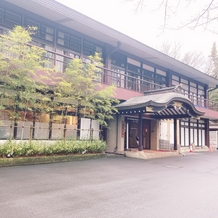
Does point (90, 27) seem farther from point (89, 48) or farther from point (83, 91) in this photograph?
point (83, 91)

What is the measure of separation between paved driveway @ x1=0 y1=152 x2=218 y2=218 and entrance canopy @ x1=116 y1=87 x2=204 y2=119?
13.8ft

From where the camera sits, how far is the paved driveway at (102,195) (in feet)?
11.4

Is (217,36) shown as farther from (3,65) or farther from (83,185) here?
(3,65)

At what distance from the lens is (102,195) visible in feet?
14.4

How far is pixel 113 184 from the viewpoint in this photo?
17.5ft

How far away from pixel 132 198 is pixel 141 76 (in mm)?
11725

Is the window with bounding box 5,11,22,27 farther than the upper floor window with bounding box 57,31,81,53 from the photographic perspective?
No

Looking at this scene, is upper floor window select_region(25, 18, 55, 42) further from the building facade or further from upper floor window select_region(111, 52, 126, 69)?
upper floor window select_region(111, 52, 126, 69)

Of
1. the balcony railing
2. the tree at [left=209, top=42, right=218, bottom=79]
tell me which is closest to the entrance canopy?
the balcony railing

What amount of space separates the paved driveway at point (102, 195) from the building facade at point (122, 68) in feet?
13.3

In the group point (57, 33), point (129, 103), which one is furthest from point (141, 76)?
point (57, 33)

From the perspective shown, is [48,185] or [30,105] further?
[30,105]

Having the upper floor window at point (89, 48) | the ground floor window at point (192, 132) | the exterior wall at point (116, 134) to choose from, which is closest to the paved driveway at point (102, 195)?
the exterior wall at point (116, 134)

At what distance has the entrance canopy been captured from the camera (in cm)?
1024
